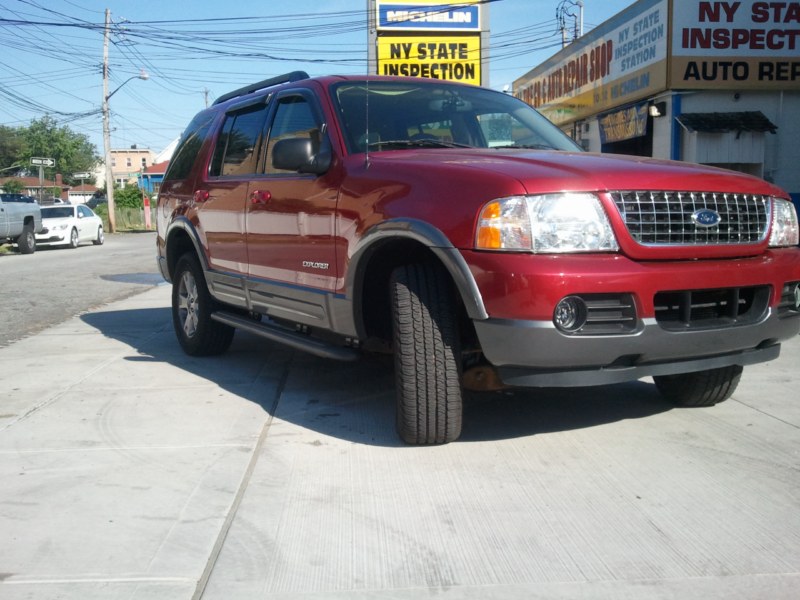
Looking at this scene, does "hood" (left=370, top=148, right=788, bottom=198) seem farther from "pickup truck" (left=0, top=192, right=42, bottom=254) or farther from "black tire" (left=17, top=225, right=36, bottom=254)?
"black tire" (left=17, top=225, right=36, bottom=254)

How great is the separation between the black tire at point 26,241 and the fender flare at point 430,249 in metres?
21.3

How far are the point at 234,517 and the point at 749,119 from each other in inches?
543

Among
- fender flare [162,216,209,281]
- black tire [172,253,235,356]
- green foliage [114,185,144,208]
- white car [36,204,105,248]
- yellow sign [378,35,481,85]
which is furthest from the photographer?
green foliage [114,185,144,208]

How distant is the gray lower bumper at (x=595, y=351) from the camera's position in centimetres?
349

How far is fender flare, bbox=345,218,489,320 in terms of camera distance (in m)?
3.60

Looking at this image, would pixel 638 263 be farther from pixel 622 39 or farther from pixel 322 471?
pixel 622 39

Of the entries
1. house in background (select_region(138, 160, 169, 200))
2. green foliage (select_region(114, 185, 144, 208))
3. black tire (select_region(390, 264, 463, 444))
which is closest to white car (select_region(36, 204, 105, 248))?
black tire (select_region(390, 264, 463, 444))

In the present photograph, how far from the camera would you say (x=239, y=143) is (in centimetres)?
599

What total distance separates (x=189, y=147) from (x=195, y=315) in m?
1.52

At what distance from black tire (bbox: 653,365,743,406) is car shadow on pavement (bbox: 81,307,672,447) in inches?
4.3

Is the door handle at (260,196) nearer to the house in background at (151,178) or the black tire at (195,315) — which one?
the black tire at (195,315)

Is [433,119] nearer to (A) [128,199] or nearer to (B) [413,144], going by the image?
(B) [413,144]

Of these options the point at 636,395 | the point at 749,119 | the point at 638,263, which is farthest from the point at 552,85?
the point at 638,263

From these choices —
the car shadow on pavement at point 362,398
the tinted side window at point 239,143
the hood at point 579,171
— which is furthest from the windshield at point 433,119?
the car shadow on pavement at point 362,398
